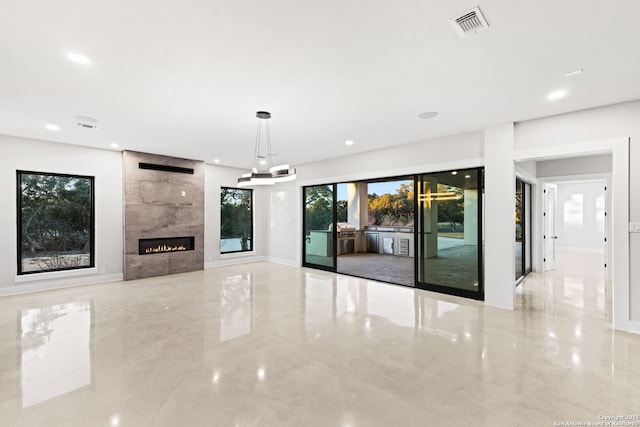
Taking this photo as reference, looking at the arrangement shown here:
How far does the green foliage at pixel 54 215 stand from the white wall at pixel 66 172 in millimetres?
212

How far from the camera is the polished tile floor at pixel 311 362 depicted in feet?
7.19

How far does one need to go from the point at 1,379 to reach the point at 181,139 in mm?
4332

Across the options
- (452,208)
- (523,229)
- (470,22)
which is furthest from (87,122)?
(523,229)

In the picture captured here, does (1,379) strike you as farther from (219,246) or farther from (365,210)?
(365,210)

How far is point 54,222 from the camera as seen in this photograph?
241 inches

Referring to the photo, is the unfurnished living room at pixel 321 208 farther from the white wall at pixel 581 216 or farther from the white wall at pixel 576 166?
the white wall at pixel 581 216

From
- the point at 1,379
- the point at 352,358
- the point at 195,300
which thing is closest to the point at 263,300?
the point at 195,300

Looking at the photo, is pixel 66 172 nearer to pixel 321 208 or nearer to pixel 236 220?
pixel 236 220

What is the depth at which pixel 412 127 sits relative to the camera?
4961 mm

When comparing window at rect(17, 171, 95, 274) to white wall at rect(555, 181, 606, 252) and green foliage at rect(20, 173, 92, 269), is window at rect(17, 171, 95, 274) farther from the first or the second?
white wall at rect(555, 181, 606, 252)

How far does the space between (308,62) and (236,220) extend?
700 cm

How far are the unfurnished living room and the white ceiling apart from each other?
0.08 feet

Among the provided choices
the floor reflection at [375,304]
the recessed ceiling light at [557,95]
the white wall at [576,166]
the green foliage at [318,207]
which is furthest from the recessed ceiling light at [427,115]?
the white wall at [576,166]

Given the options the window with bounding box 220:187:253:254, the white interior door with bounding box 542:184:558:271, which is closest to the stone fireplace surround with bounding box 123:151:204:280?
the window with bounding box 220:187:253:254
